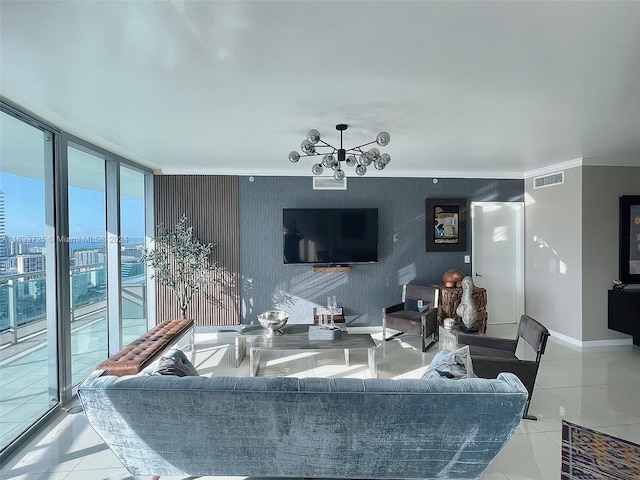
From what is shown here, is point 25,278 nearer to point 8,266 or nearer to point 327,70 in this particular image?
point 8,266

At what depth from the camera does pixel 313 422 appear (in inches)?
69.6

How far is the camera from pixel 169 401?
1.77 meters

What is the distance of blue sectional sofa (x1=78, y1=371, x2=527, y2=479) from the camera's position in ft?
5.73

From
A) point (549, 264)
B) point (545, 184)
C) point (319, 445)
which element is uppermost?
point (545, 184)

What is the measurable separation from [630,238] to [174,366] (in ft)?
19.3

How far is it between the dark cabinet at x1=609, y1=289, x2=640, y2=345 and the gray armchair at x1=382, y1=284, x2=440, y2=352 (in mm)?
2278

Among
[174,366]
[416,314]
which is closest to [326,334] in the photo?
[416,314]

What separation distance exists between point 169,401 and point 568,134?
4.21 metres

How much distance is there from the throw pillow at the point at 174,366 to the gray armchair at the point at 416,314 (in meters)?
3.17

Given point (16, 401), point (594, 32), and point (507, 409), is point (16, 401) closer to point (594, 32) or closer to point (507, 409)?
point (507, 409)

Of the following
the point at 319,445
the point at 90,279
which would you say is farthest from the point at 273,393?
the point at 90,279

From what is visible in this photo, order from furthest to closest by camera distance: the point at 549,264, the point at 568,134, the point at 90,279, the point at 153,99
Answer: the point at 549,264 → the point at 90,279 → the point at 568,134 → the point at 153,99

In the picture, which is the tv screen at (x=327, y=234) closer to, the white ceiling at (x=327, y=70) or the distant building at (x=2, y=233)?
the white ceiling at (x=327, y=70)

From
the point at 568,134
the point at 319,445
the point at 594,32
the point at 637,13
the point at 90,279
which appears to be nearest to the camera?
the point at 637,13
